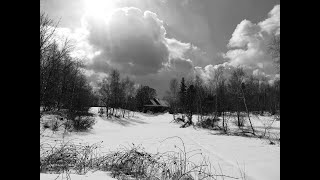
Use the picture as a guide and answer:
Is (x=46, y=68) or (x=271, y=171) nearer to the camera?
(x=271, y=171)

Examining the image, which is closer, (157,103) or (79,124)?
(79,124)

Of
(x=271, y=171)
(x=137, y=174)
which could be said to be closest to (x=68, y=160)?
(x=137, y=174)

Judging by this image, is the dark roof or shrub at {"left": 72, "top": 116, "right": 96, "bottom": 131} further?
the dark roof

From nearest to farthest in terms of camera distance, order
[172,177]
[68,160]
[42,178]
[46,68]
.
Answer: [42,178], [172,177], [68,160], [46,68]

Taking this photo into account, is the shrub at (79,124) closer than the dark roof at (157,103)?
Yes

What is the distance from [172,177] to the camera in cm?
434

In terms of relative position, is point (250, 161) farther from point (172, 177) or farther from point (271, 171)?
point (172, 177)
